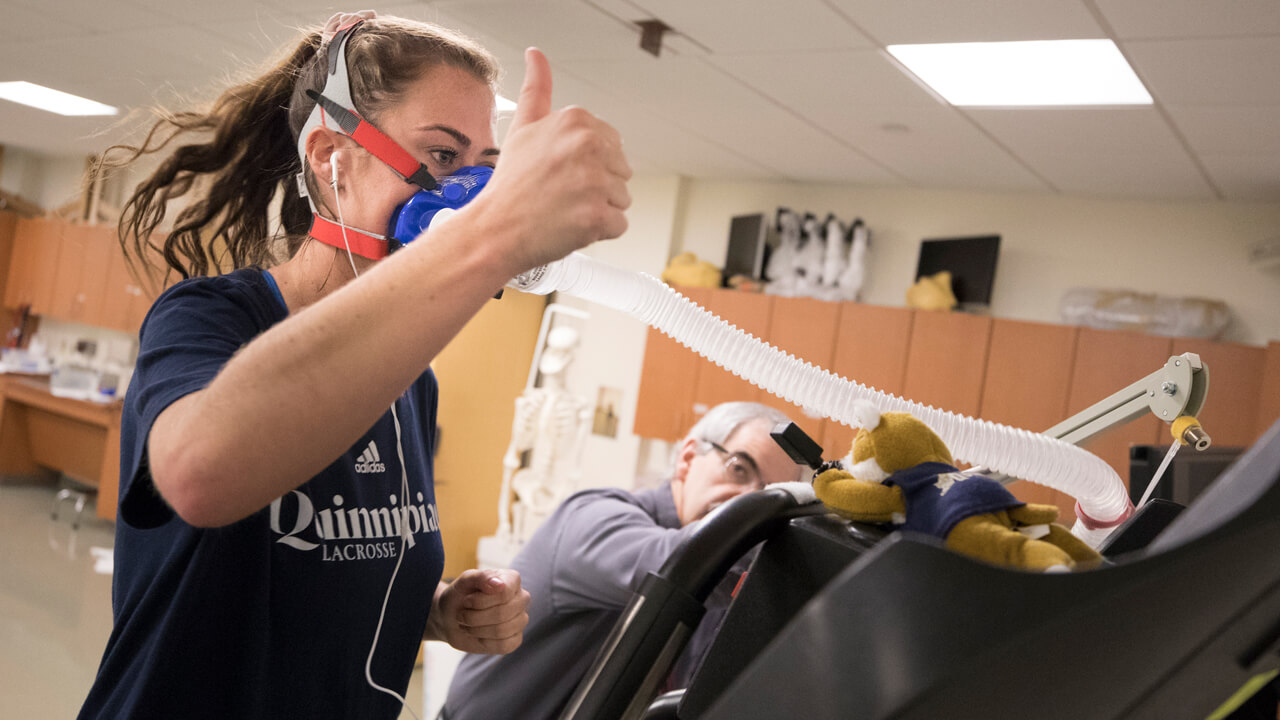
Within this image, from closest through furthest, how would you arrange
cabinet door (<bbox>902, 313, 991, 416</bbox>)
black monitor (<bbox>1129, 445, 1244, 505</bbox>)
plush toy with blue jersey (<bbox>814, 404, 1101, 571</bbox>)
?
1. plush toy with blue jersey (<bbox>814, 404, 1101, 571</bbox>)
2. black monitor (<bbox>1129, 445, 1244, 505</bbox>)
3. cabinet door (<bbox>902, 313, 991, 416</bbox>)

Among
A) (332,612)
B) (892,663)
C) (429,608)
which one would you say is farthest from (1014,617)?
(429,608)

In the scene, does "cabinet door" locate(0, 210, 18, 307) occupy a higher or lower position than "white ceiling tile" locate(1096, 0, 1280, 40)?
lower

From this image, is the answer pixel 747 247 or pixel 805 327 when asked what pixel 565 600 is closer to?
pixel 805 327

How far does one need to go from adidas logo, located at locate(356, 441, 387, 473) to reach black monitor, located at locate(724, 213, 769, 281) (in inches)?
178

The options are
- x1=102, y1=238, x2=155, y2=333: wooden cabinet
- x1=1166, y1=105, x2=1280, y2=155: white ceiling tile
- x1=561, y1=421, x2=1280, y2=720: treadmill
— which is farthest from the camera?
x1=102, y1=238, x2=155, y2=333: wooden cabinet

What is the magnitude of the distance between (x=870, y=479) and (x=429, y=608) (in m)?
0.65

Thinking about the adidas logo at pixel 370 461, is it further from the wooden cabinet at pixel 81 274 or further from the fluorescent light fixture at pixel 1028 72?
the wooden cabinet at pixel 81 274

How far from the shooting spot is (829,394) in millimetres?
785

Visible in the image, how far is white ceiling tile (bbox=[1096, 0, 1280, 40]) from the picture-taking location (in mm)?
2297

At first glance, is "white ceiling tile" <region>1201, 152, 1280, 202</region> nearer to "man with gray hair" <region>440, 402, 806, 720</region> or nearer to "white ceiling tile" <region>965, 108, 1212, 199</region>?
"white ceiling tile" <region>965, 108, 1212, 199</region>

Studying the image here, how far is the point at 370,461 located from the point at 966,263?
14.3ft

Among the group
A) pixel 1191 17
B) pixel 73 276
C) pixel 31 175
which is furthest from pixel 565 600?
pixel 31 175

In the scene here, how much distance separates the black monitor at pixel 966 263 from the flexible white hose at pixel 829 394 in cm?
410

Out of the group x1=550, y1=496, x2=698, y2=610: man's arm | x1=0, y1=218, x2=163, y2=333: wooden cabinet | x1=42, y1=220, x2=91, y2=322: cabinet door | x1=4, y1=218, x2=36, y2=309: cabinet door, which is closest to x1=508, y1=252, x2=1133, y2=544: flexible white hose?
x1=550, y1=496, x2=698, y2=610: man's arm
